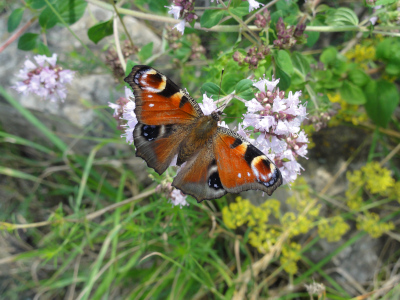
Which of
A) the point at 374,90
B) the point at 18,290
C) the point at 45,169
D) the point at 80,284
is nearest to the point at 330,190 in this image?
the point at 374,90

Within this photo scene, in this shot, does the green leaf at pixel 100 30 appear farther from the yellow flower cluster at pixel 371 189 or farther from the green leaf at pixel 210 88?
the yellow flower cluster at pixel 371 189

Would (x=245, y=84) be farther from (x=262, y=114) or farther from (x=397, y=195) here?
(x=397, y=195)

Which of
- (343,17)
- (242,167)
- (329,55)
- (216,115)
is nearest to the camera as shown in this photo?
(242,167)

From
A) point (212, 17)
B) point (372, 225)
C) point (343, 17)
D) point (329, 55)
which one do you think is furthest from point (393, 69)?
point (212, 17)

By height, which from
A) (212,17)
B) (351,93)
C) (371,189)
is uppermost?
(212,17)

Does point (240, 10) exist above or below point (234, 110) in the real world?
above

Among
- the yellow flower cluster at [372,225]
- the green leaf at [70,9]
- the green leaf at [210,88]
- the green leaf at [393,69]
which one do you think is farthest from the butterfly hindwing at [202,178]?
the yellow flower cluster at [372,225]

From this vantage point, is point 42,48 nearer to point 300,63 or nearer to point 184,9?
point 184,9
